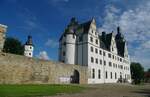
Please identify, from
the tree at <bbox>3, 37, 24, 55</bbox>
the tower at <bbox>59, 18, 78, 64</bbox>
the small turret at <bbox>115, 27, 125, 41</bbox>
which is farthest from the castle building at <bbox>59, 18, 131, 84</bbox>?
the small turret at <bbox>115, 27, 125, 41</bbox>

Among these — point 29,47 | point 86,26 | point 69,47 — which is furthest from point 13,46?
point 29,47

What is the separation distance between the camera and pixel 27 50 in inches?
3105

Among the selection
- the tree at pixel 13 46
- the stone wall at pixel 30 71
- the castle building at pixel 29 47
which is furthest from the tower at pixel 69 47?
the castle building at pixel 29 47

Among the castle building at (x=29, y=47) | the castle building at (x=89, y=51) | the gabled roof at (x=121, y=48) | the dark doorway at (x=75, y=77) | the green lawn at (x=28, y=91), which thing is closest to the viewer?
the green lawn at (x=28, y=91)

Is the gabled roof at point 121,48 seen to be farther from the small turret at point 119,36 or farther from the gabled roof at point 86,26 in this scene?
the gabled roof at point 86,26

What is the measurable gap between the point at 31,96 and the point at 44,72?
1763 cm

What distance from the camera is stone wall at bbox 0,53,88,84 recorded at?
24.8 meters

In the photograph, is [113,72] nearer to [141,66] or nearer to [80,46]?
[80,46]

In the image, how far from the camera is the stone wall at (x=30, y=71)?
24788mm

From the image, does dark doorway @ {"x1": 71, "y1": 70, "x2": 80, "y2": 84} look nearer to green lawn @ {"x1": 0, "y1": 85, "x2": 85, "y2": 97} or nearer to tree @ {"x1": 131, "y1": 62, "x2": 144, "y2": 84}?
green lawn @ {"x1": 0, "y1": 85, "x2": 85, "y2": 97}

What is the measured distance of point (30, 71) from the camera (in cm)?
2823

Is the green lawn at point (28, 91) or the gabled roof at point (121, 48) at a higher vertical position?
the gabled roof at point (121, 48)

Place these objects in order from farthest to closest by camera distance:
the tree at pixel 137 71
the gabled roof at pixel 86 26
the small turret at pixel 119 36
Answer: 1. the tree at pixel 137 71
2. the small turret at pixel 119 36
3. the gabled roof at pixel 86 26

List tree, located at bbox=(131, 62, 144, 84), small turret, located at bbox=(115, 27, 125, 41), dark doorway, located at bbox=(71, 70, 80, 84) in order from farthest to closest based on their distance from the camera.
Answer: tree, located at bbox=(131, 62, 144, 84)
small turret, located at bbox=(115, 27, 125, 41)
dark doorway, located at bbox=(71, 70, 80, 84)
